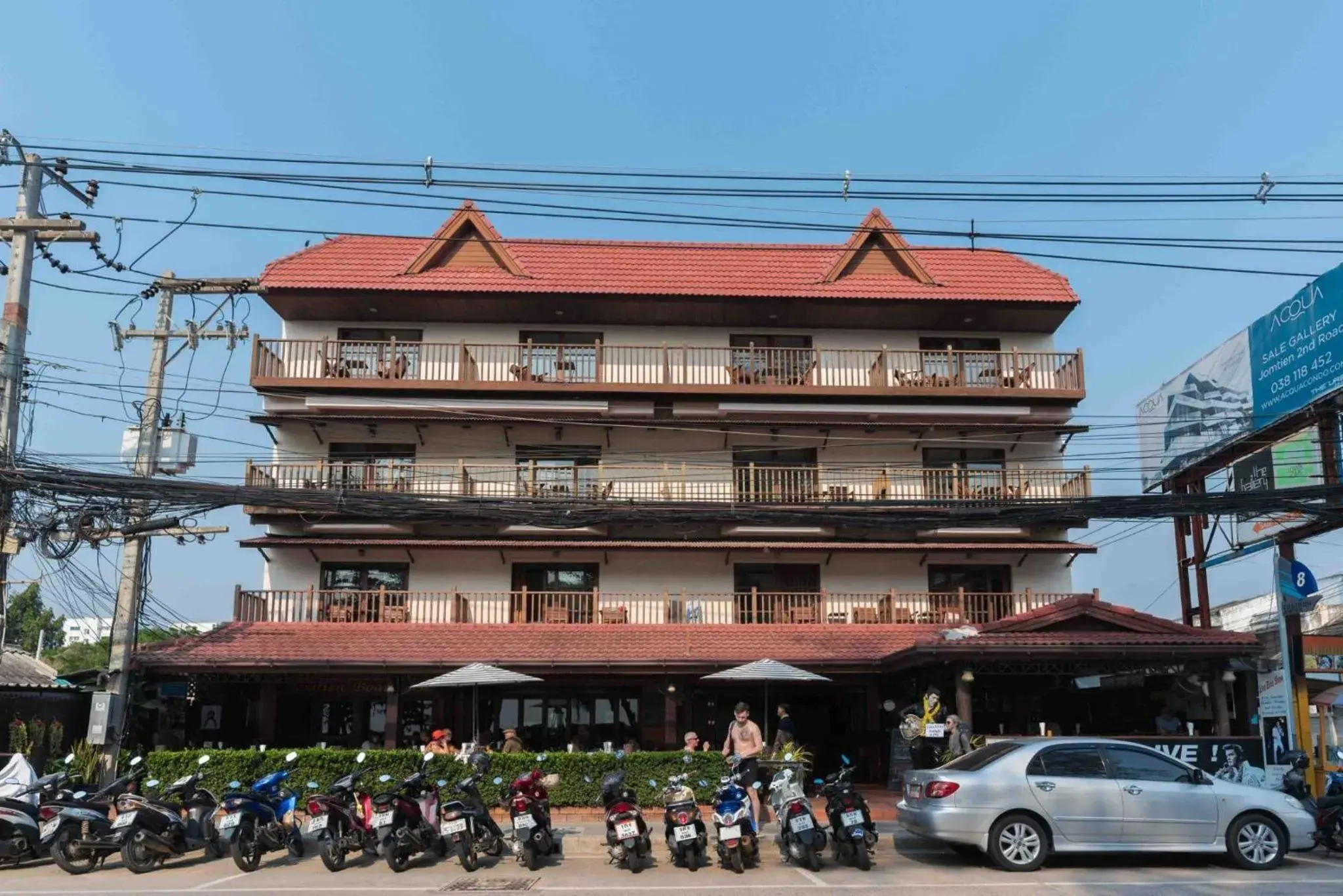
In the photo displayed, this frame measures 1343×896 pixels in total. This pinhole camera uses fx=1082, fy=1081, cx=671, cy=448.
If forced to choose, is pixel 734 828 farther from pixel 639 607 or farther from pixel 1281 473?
pixel 1281 473

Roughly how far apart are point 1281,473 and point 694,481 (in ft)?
40.7

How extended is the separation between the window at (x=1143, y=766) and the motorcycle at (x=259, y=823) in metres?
9.74

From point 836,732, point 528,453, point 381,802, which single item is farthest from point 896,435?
point 381,802

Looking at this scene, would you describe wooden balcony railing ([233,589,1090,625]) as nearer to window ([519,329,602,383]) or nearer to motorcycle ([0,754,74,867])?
window ([519,329,602,383])

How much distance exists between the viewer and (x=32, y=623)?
80438 mm

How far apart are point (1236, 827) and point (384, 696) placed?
16.5 m

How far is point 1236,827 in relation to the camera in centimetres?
1208

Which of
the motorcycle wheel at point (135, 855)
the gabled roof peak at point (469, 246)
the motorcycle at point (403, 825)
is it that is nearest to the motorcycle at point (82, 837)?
the motorcycle wheel at point (135, 855)

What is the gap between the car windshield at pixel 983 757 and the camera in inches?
482

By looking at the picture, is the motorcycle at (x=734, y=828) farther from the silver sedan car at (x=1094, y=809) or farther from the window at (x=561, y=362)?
the window at (x=561, y=362)

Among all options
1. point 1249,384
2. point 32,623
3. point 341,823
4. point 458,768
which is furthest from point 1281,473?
point 32,623

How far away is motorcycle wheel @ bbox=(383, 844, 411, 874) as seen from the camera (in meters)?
12.3

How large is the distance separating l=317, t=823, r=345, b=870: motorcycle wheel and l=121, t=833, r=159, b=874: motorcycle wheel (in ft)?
6.46

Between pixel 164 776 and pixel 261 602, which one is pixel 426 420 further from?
pixel 164 776
